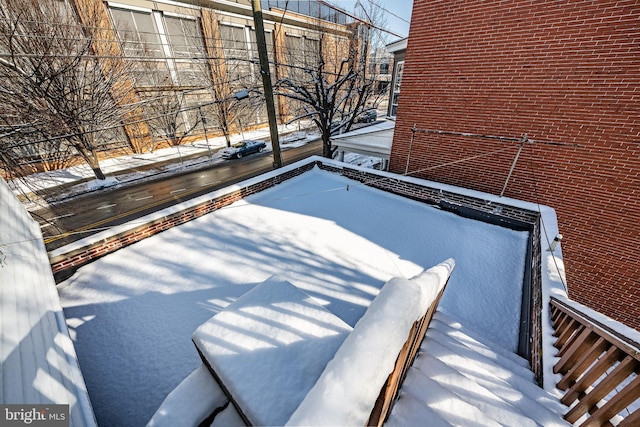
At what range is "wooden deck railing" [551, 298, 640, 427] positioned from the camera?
1617 millimetres

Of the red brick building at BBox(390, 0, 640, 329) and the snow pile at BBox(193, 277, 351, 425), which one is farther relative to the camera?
the red brick building at BBox(390, 0, 640, 329)

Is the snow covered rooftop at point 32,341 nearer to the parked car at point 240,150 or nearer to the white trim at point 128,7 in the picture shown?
the parked car at point 240,150

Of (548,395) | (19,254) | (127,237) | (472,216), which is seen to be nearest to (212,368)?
A: (548,395)

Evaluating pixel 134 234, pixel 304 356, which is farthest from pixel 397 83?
pixel 304 356

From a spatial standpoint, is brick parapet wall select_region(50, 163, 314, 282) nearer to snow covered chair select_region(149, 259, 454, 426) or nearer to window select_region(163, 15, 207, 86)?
snow covered chair select_region(149, 259, 454, 426)

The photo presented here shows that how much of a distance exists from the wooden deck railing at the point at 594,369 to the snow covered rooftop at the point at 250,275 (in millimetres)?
971

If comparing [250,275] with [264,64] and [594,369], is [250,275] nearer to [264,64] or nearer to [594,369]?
[594,369]

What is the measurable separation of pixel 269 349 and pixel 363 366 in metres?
0.96

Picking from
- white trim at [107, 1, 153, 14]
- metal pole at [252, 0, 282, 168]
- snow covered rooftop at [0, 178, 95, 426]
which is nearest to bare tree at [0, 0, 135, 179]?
white trim at [107, 1, 153, 14]

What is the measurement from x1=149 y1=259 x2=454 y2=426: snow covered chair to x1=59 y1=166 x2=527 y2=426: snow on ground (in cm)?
144

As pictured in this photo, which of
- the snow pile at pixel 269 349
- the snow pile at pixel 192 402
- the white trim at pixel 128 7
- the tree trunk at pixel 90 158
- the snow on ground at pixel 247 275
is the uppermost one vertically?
the white trim at pixel 128 7

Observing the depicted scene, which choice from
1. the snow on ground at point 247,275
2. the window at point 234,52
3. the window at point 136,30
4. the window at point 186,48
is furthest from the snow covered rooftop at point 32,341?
the window at point 234,52

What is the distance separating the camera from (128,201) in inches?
507

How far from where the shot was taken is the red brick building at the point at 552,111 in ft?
13.7
